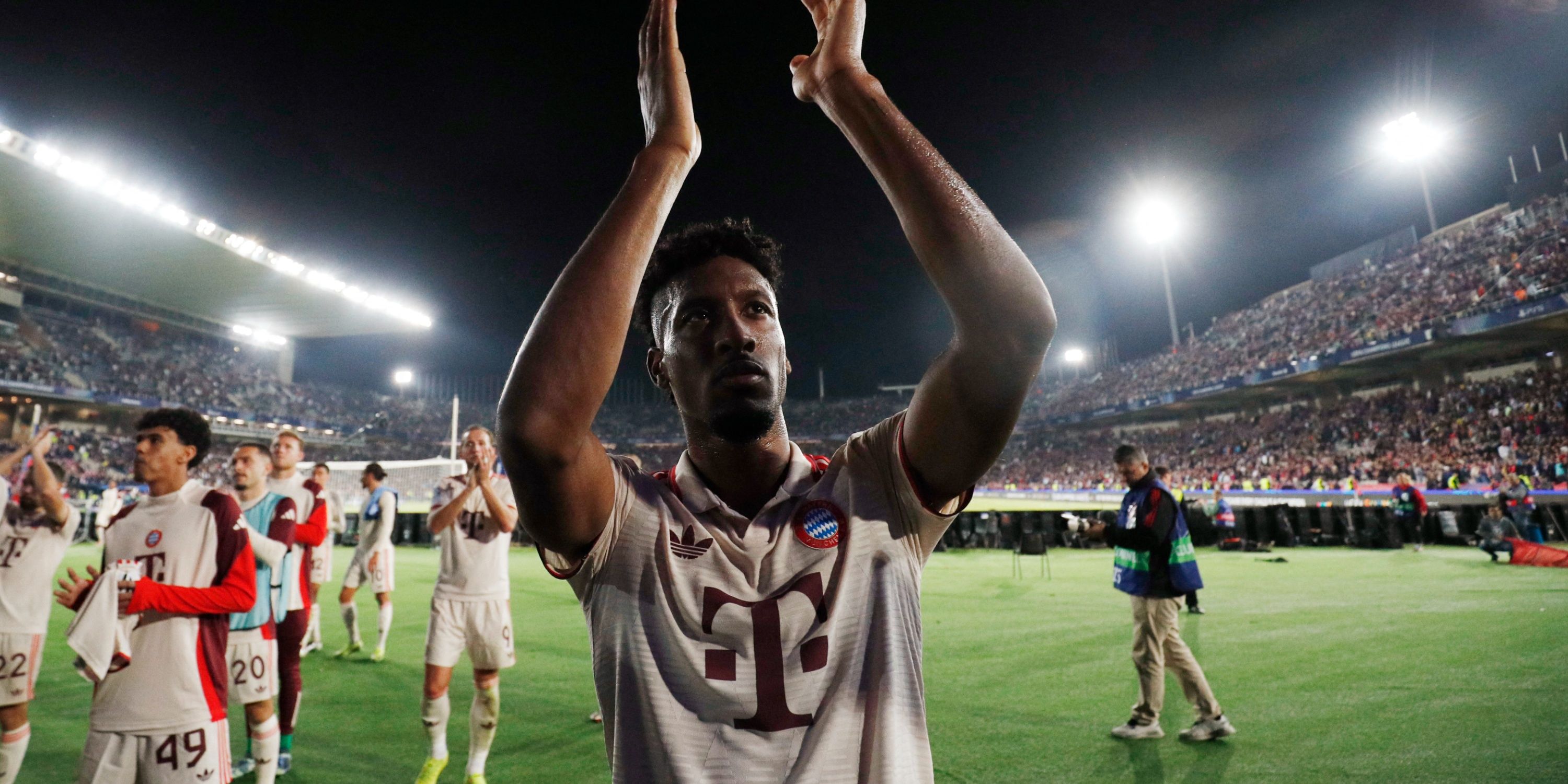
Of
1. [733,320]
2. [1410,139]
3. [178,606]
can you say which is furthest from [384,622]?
[1410,139]

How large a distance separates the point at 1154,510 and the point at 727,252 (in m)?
5.85

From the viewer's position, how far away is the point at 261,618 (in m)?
5.27

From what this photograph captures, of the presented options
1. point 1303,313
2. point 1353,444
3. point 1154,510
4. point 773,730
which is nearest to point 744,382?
point 773,730

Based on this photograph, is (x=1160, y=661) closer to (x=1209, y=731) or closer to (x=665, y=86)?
(x=1209, y=731)

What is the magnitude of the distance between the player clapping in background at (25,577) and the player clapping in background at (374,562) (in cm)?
371

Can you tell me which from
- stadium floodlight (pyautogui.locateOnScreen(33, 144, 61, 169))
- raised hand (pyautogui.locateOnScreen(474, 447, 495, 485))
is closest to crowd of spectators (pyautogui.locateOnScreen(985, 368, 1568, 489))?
raised hand (pyautogui.locateOnScreen(474, 447, 495, 485))

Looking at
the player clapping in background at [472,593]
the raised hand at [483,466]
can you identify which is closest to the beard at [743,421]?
the player clapping in background at [472,593]

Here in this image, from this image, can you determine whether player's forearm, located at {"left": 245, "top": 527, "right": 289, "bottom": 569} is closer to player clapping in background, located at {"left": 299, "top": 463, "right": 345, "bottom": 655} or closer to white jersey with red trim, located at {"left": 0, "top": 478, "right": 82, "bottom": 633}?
white jersey with red trim, located at {"left": 0, "top": 478, "right": 82, "bottom": 633}

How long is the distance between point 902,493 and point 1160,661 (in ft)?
17.7

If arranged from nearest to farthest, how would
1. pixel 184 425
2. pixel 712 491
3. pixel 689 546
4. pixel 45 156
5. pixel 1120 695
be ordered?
1. pixel 689 546
2. pixel 712 491
3. pixel 184 425
4. pixel 1120 695
5. pixel 45 156

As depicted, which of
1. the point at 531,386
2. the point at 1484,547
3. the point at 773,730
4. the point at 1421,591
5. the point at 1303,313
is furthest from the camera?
the point at 1303,313

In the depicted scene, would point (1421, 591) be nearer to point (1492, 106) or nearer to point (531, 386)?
point (531, 386)

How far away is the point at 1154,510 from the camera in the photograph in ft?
20.8

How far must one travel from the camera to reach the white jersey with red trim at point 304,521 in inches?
256
